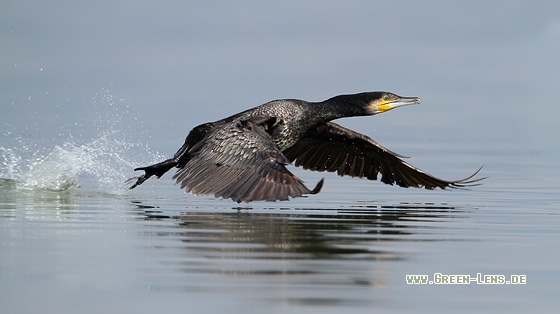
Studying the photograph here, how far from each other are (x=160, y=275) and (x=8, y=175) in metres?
7.63

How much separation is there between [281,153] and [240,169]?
1.52 feet

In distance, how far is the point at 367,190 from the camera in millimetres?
16562

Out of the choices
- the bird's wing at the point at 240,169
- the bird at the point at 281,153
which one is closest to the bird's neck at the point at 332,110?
the bird at the point at 281,153

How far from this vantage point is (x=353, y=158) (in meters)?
15.8

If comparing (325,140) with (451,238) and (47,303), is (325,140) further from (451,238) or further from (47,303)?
(47,303)

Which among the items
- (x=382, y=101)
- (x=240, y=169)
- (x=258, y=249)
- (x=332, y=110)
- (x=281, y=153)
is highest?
(x=382, y=101)

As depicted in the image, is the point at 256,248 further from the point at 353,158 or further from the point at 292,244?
the point at 353,158

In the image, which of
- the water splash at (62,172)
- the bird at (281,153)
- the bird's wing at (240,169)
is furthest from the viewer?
the water splash at (62,172)

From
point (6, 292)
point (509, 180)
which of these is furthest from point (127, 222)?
point (509, 180)

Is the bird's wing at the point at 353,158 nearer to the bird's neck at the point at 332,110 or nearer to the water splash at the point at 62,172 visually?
the bird's neck at the point at 332,110

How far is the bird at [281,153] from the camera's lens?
11.0 metres

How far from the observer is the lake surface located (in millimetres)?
6930

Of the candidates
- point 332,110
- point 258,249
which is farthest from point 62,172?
point 258,249

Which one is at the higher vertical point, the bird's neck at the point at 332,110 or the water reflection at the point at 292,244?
the bird's neck at the point at 332,110
